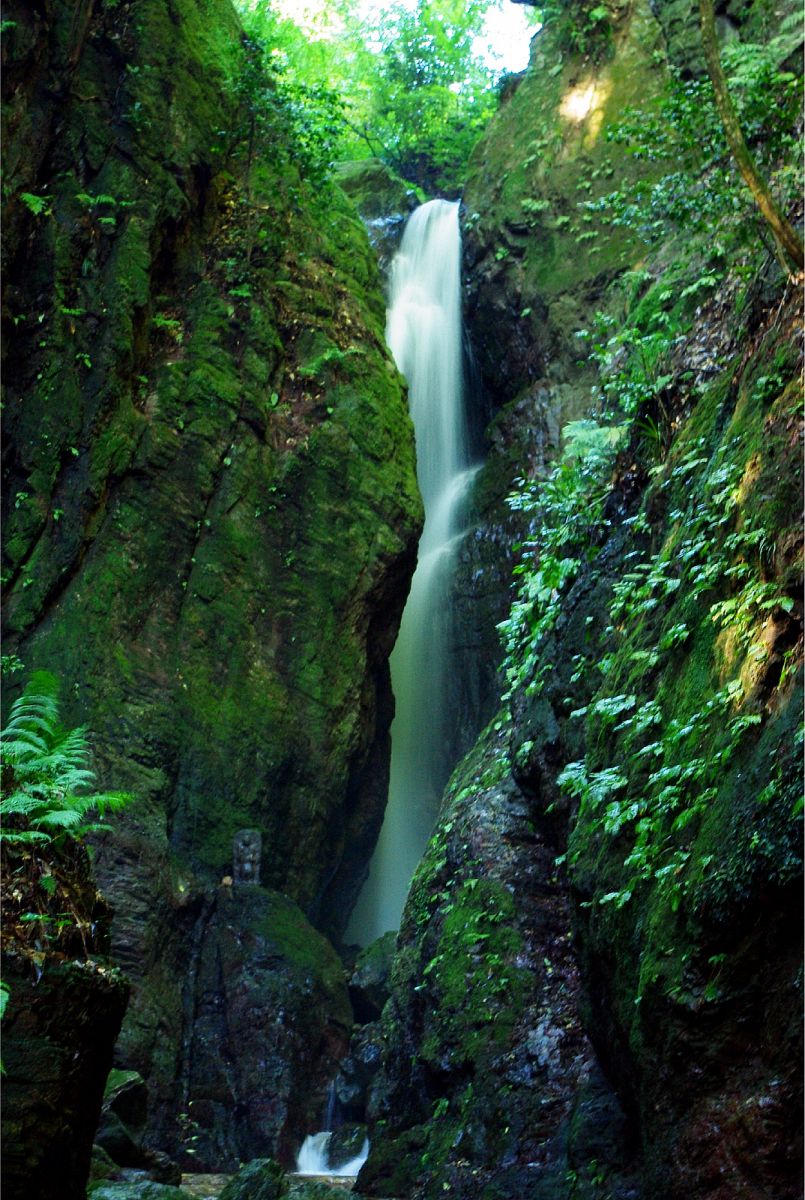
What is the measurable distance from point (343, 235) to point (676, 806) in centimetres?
1367

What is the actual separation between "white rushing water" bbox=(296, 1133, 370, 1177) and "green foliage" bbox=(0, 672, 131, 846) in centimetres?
686

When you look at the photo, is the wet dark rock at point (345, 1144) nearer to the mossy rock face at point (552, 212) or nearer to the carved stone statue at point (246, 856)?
the carved stone statue at point (246, 856)

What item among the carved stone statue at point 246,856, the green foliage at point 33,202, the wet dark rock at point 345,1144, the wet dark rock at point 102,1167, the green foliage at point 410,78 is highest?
the green foliage at point 410,78

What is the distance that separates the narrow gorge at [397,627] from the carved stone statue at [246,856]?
0.17 ft

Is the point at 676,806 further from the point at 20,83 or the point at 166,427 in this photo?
the point at 20,83

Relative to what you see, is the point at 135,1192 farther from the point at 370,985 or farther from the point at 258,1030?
the point at 370,985

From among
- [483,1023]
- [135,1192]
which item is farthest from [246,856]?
[135,1192]

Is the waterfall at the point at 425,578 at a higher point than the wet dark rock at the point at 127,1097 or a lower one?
higher

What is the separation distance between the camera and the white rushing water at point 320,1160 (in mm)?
10539

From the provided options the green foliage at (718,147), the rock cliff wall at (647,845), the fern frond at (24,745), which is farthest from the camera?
the green foliage at (718,147)

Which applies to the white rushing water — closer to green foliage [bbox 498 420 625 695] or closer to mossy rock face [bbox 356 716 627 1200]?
mossy rock face [bbox 356 716 627 1200]

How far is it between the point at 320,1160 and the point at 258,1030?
59.8 inches

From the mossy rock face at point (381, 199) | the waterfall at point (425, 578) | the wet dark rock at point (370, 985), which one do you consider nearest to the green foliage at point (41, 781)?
the wet dark rock at point (370, 985)

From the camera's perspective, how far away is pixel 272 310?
1477cm
